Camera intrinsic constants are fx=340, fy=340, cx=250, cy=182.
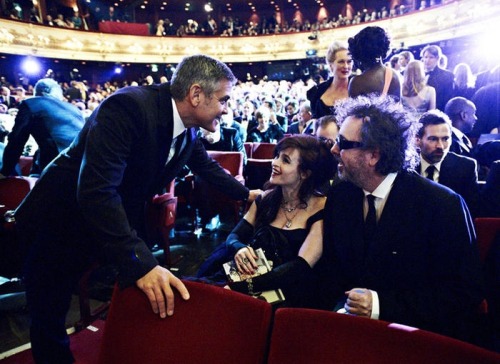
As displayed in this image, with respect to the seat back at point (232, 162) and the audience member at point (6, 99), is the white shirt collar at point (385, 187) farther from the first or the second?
the audience member at point (6, 99)

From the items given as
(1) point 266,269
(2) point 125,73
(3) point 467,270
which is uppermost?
(2) point 125,73

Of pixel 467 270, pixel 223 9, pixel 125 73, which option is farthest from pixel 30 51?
pixel 467 270

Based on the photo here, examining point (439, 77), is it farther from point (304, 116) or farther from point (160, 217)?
point (160, 217)

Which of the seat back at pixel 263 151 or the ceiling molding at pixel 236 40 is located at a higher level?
the ceiling molding at pixel 236 40

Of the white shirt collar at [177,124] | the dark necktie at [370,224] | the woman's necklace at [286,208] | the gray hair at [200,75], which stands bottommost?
the woman's necklace at [286,208]

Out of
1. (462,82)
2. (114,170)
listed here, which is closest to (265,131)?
(462,82)

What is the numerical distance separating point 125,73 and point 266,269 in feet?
65.6

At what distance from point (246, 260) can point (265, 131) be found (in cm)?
445

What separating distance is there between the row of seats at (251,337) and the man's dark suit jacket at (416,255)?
0.44m

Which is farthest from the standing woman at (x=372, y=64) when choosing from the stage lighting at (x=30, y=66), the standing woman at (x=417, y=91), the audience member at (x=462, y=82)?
the stage lighting at (x=30, y=66)

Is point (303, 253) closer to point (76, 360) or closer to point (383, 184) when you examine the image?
point (383, 184)

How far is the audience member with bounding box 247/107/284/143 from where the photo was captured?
5789 millimetres

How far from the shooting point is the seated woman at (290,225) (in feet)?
5.19

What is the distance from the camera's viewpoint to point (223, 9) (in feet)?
71.8
